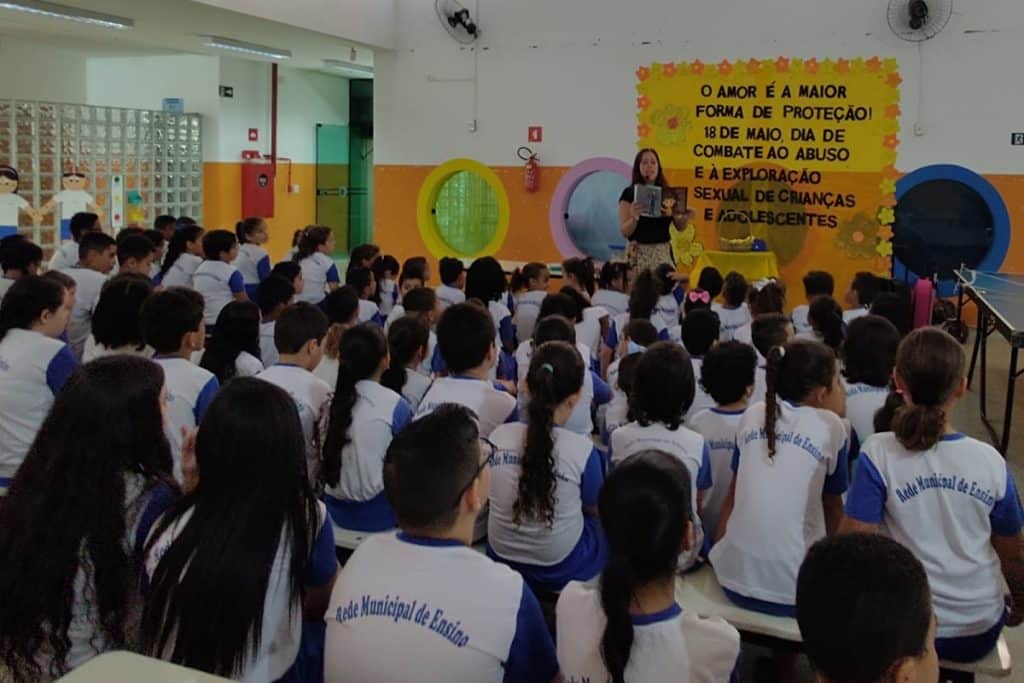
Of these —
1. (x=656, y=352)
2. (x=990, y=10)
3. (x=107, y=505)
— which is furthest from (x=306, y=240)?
(x=990, y=10)

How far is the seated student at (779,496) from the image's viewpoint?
8.10 feet

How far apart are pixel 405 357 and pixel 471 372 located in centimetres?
54

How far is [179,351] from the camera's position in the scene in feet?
10.6

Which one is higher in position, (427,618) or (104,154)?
(104,154)

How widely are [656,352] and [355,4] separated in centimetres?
703

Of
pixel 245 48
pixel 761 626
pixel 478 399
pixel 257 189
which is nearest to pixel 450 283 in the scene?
pixel 478 399

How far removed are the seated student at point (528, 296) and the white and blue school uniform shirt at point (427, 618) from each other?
12.5 feet

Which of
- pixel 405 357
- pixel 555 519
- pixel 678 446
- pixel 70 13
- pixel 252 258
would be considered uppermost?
pixel 70 13

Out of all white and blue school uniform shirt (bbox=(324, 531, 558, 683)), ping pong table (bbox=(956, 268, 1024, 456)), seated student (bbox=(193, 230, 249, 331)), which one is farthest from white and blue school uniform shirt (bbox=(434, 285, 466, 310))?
white and blue school uniform shirt (bbox=(324, 531, 558, 683))

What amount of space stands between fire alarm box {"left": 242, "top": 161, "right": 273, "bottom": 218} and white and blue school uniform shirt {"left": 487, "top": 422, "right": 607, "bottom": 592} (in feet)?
30.0

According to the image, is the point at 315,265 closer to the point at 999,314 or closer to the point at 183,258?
the point at 183,258

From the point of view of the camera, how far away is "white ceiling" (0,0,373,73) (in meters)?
7.46

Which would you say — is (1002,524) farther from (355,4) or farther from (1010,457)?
(355,4)

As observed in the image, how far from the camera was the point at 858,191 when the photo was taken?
7973 millimetres
